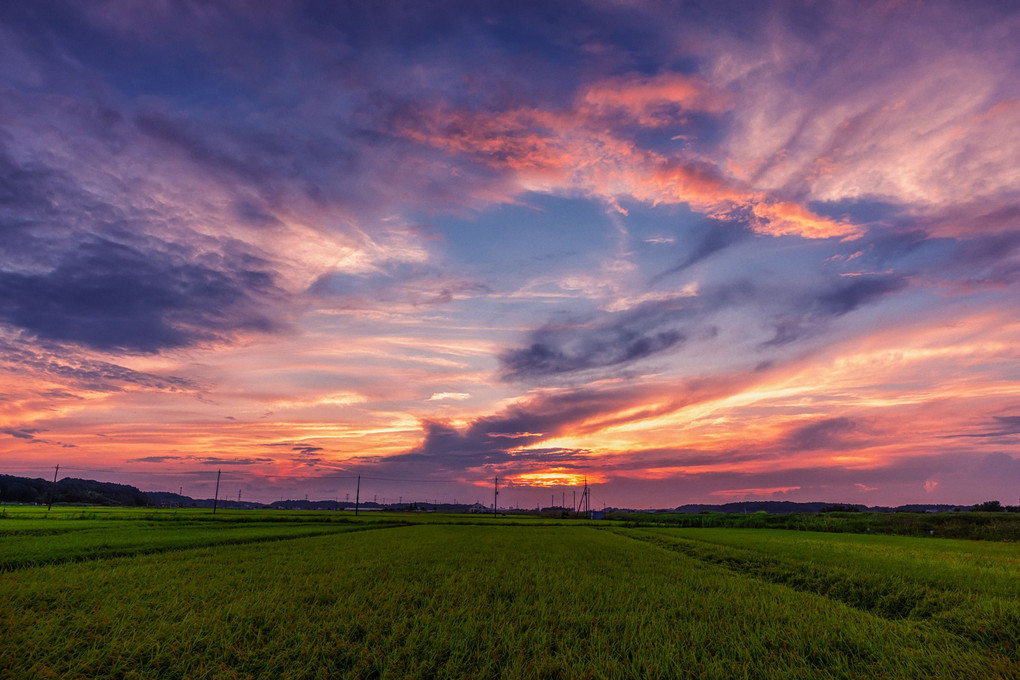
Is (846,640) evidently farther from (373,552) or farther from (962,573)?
(373,552)

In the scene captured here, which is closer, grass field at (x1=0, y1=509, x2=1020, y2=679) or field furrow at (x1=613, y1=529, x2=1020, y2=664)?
grass field at (x1=0, y1=509, x2=1020, y2=679)

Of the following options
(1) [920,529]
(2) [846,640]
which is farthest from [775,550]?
(1) [920,529]

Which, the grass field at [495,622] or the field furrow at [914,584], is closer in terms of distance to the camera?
the grass field at [495,622]

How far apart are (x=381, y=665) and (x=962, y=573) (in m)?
19.0

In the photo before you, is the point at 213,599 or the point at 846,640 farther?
the point at 213,599

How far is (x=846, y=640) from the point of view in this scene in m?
8.38

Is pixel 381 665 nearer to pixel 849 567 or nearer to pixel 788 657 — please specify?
pixel 788 657

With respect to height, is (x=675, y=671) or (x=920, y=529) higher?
(x=675, y=671)

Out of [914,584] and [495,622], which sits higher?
[495,622]

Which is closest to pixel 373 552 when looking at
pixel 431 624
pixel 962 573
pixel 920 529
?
pixel 431 624

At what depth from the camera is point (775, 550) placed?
2397cm

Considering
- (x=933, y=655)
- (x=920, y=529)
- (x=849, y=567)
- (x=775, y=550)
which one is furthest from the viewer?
(x=920, y=529)

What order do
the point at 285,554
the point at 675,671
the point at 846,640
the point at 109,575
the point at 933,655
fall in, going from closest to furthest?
the point at 675,671 < the point at 933,655 < the point at 846,640 < the point at 109,575 < the point at 285,554

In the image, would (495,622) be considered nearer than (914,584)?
Yes
